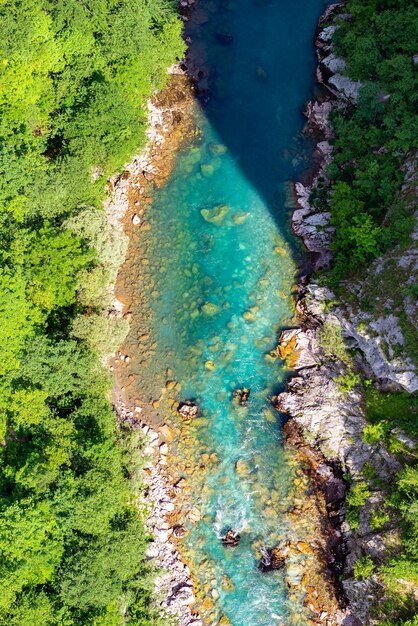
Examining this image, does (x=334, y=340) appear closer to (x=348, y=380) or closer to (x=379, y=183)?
(x=348, y=380)

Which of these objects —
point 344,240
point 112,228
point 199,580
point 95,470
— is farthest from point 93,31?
point 199,580

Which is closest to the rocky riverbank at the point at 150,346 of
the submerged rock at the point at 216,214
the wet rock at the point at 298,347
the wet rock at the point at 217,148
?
the wet rock at the point at 217,148

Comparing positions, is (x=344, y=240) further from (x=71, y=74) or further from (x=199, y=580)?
(x=199, y=580)

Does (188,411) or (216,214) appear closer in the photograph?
(188,411)

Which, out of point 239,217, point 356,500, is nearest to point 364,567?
point 356,500

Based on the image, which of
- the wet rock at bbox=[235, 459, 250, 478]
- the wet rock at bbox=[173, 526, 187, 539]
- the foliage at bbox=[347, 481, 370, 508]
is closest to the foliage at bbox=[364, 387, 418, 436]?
the foliage at bbox=[347, 481, 370, 508]

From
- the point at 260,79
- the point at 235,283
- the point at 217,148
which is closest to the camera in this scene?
the point at 235,283
